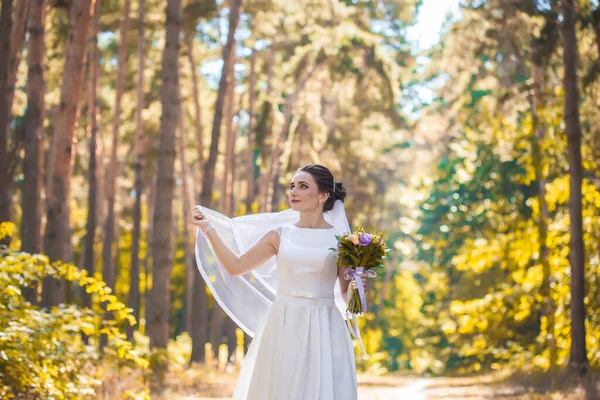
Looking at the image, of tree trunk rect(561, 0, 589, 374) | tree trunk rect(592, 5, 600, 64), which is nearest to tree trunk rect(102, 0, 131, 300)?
tree trunk rect(561, 0, 589, 374)

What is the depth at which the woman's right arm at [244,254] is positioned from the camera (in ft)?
23.1

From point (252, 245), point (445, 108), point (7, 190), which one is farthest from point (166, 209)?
point (445, 108)

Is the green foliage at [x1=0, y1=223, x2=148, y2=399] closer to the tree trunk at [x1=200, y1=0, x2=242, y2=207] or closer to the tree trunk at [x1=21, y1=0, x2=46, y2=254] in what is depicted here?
the tree trunk at [x1=21, y1=0, x2=46, y2=254]

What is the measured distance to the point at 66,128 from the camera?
1236 cm

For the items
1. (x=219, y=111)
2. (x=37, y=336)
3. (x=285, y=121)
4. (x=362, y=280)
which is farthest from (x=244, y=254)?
(x=285, y=121)

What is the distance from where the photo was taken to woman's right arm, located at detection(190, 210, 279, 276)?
7.03 meters

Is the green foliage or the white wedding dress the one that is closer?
the white wedding dress

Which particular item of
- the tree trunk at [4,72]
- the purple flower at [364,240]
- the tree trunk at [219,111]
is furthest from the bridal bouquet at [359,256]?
the tree trunk at [219,111]

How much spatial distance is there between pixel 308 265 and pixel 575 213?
992cm

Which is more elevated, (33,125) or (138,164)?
(138,164)

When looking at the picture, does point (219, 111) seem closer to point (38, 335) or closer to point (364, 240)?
point (38, 335)

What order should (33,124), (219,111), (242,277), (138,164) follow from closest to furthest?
(242,277) < (33,124) < (219,111) < (138,164)

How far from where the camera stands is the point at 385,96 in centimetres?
2614

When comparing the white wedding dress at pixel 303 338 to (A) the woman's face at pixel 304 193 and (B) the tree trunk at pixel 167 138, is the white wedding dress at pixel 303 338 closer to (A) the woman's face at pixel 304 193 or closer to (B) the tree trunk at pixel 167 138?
(A) the woman's face at pixel 304 193
